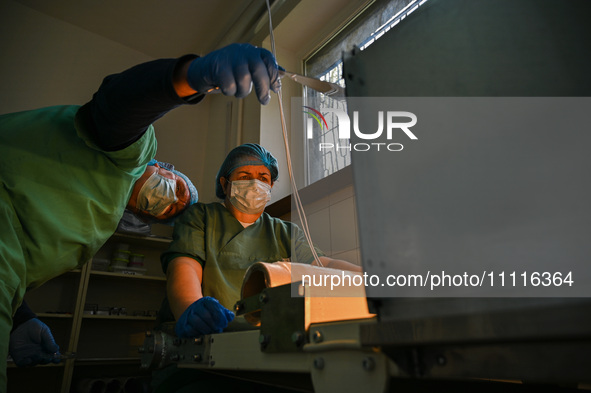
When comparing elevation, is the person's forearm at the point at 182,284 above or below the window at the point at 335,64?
below

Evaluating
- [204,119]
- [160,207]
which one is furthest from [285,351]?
[204,119]

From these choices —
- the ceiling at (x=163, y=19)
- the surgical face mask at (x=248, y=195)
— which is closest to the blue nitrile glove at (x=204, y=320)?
the surgical face mask at (x=248, y=195)

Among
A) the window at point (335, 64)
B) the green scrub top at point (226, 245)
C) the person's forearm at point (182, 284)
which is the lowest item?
the person's forearm at point (182, 284)

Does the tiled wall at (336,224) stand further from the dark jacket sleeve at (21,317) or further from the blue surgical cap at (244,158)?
the dark jacket sleeve at (21,317)

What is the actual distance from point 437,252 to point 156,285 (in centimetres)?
257

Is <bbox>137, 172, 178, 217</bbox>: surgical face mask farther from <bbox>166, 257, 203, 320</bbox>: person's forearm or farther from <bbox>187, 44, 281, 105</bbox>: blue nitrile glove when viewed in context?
<bbox>187, 44, 281, 105</bbox>: blue nitrile glove

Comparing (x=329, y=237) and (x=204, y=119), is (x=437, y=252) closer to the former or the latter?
(x=329, y=237)

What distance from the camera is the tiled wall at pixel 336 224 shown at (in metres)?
1.56

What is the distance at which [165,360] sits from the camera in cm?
71

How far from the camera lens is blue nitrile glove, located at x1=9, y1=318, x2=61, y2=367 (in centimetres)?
115

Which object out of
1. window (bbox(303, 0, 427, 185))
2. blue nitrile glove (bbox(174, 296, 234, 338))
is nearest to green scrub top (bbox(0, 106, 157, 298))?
blue nitrile glove (bbox(174, 296, 234, 338))

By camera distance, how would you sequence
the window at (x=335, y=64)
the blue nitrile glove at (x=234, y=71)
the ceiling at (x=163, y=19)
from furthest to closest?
the ceiling at (x=163, y=19)
the window at (x=335, y=64)
the blue nitrile glove at (x=234, y=71)

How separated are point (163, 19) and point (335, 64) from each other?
128 centimetres

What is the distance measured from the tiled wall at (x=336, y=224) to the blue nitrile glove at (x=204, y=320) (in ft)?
2.72
